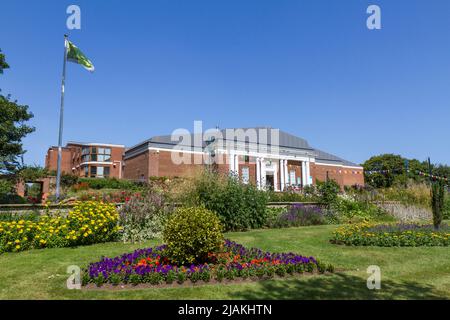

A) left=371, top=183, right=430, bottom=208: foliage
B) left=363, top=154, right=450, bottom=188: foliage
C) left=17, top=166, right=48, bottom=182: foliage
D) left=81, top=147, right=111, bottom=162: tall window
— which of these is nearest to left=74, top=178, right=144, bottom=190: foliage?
left=17, top=166, right=48, bottom=182: foliage

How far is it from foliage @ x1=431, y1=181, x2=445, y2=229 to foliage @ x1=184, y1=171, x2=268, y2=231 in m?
6.19

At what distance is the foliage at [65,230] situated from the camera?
8062 mm

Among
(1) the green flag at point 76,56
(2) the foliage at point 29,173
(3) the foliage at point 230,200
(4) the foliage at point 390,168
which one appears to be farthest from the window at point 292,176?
(2) the foliage at point 29,173

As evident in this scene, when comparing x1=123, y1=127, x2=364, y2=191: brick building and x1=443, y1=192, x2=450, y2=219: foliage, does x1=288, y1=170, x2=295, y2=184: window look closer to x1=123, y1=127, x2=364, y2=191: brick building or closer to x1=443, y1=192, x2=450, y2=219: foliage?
x1=123, y1=127, x2=364, y2=191: brick building

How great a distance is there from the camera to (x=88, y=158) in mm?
49969

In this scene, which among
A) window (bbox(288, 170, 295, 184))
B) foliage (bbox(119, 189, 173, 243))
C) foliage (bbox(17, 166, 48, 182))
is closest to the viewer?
foliage (bbox(119, 189, 173, 243))

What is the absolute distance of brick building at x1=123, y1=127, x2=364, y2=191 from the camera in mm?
41250

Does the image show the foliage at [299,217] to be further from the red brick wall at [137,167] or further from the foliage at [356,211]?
the red brick wall at [137,167]

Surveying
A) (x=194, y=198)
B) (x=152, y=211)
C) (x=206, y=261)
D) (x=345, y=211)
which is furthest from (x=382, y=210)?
(x=206, y=261)

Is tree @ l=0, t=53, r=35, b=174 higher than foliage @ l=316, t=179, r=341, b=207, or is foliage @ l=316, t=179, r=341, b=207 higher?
tree @ l=0, t=53, r=35, b=174

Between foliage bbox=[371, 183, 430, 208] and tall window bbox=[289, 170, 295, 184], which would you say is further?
tall window bbox=[289, 170, 295, 184]

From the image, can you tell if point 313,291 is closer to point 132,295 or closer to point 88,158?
point 132,295

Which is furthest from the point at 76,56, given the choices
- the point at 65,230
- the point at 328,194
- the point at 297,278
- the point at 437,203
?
the point at 437,203
